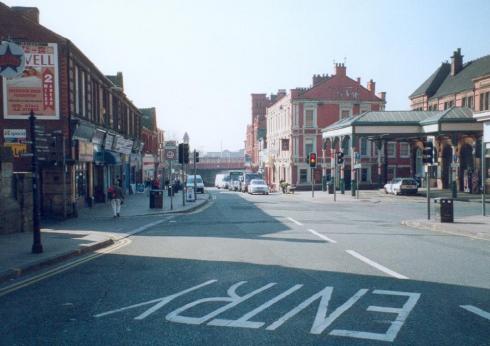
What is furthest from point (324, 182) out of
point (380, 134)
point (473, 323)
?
point (473, 323)

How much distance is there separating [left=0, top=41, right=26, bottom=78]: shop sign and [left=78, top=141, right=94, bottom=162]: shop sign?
12.9 metres

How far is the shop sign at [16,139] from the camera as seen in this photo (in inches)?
828

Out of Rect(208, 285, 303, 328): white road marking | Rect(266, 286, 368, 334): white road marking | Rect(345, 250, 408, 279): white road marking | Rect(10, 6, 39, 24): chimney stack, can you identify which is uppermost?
Rect(10, 6, 39, 24): chimney stack

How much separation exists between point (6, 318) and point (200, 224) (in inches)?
517

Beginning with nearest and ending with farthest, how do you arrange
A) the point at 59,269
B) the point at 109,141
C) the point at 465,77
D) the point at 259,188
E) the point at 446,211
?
the point at 59,269, the point at 446,211, the point at 109,141, the point at 259,188, the point at 465,77

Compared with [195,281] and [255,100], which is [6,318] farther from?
[255,100]

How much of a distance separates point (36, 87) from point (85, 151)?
476 centimetres

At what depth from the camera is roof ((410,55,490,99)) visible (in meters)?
52.7

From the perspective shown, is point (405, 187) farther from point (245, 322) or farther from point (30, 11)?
point (245, 322)

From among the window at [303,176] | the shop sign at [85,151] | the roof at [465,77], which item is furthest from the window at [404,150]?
the shop sign at [85,151]

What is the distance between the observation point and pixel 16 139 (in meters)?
22.1

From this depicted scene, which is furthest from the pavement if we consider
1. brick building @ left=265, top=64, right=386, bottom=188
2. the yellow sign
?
brick building @ left=265, top=64, right=386, bottom=188

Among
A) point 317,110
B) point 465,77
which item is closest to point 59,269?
point 317,110

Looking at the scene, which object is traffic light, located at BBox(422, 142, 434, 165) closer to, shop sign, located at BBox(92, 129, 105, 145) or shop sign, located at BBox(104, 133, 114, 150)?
shop sign, located at BBox(92, 129, 105, 145)
